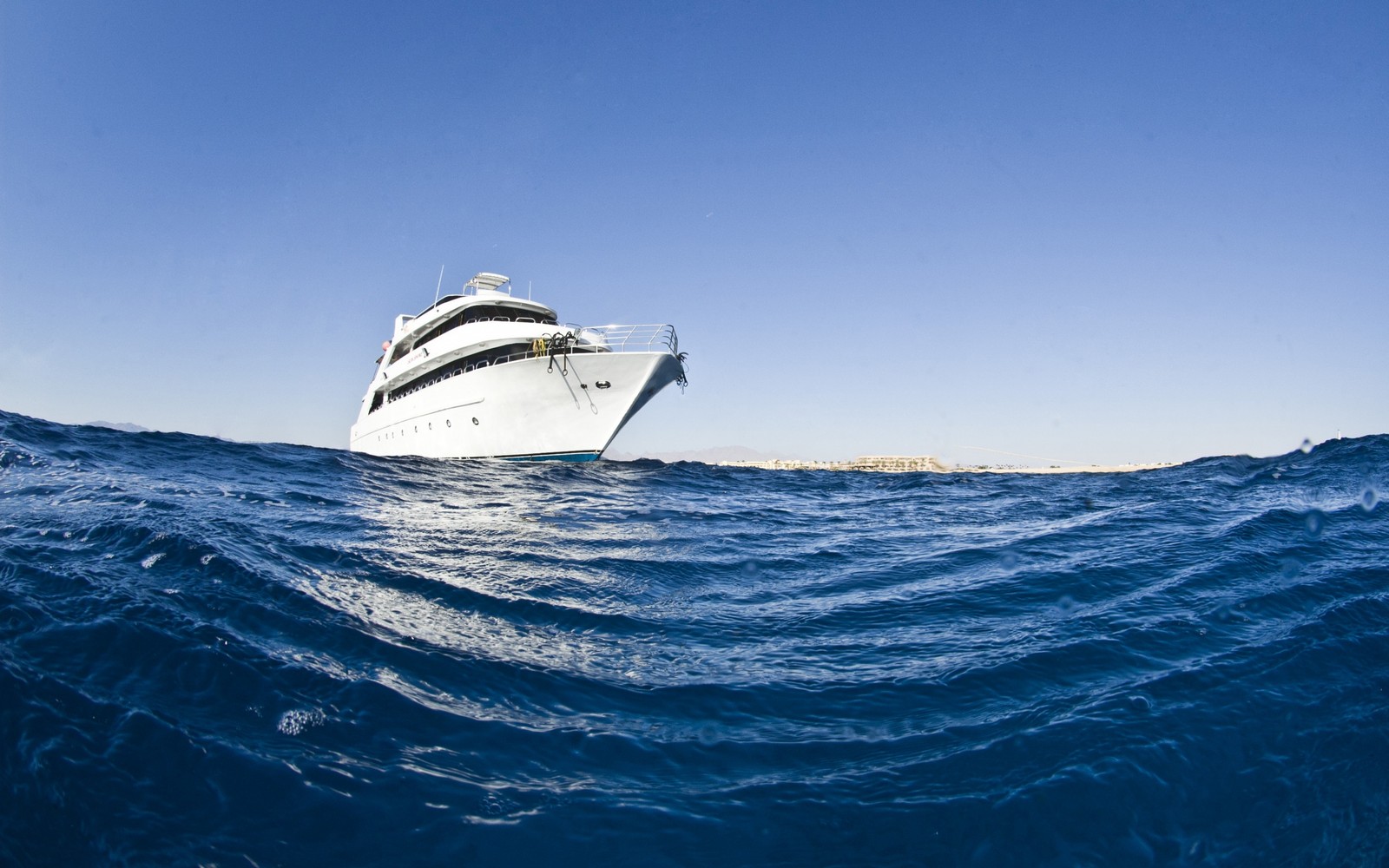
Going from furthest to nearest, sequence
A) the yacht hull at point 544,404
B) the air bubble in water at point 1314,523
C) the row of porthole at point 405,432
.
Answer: the row of porthole at point 405,432 < the yacht hull at point 544,404 < the air bubble in water at point 1314,523

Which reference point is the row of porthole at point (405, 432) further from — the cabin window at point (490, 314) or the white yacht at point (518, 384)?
the cabin window at point (490, 314)

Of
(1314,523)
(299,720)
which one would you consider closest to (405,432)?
(299,720)

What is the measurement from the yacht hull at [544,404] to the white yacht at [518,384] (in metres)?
0.04

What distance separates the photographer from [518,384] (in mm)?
23344

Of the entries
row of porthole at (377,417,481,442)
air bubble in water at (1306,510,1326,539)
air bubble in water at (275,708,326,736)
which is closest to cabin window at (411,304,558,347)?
row of porthole at (377,417,481,442)

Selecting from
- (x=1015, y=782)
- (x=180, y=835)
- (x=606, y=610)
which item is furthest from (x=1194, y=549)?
(x=180, y=835)

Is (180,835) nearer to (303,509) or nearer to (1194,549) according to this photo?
(303,509)

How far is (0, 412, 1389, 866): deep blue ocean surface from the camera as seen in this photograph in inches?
98.9

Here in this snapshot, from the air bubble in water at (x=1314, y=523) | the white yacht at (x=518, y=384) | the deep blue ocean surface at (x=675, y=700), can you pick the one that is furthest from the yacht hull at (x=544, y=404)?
the air bubble in water at (x=1314, y=523)

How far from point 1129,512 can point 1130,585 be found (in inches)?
200

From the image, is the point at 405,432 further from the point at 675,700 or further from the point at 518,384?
the point at 675,700

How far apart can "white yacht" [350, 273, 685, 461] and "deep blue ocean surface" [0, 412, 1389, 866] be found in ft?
52.0

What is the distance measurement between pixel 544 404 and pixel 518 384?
4.11 ft

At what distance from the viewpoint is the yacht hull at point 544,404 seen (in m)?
23.2
